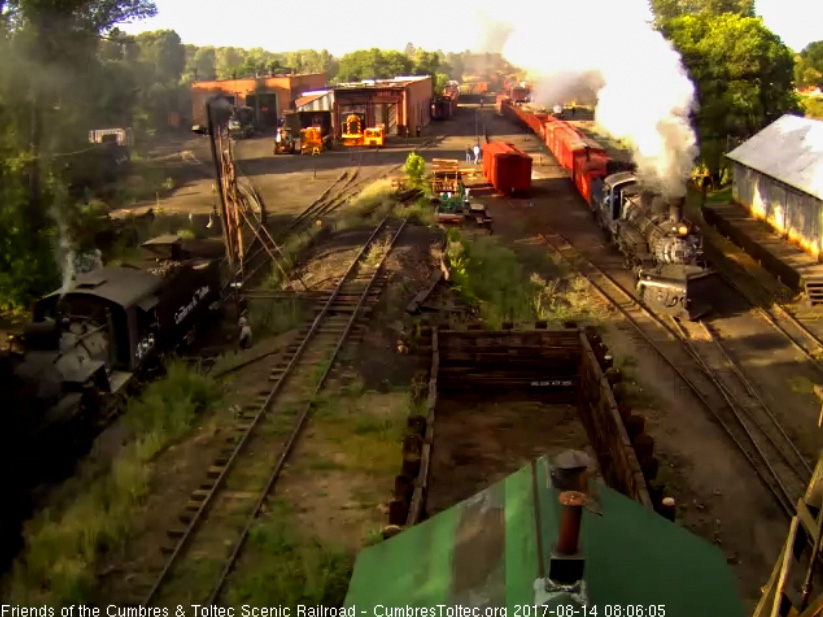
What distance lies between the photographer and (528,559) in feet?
13.2

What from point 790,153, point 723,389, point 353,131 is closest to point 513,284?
point 723,389

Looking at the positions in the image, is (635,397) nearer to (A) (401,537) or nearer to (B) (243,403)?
(B) (243,403)

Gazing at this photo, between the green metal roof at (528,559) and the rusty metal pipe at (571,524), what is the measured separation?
88 mm

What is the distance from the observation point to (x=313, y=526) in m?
9.20

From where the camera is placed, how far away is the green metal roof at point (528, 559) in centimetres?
396

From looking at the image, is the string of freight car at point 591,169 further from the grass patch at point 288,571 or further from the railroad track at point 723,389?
the grass patch at point 288,571

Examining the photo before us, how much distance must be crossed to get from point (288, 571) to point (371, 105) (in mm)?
43838

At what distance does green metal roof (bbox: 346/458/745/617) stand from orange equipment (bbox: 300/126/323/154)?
4112 cm

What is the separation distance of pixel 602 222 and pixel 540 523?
21.2 m

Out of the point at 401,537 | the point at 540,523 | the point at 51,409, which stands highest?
the point at 540,523

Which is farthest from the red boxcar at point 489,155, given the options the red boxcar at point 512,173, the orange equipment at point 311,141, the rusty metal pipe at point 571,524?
the rusty metal pipe at point 571,524

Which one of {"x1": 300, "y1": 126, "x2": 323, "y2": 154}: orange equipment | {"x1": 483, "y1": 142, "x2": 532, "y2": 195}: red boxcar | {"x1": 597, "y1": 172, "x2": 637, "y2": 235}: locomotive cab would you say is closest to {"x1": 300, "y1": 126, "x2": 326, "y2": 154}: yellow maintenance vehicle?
{"x1": 300, "y1": 126, "x2": 323, "y2": 154}: orange equipment

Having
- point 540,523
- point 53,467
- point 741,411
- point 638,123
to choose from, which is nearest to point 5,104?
point 53,467

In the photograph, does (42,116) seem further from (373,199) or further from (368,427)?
(368,427)
